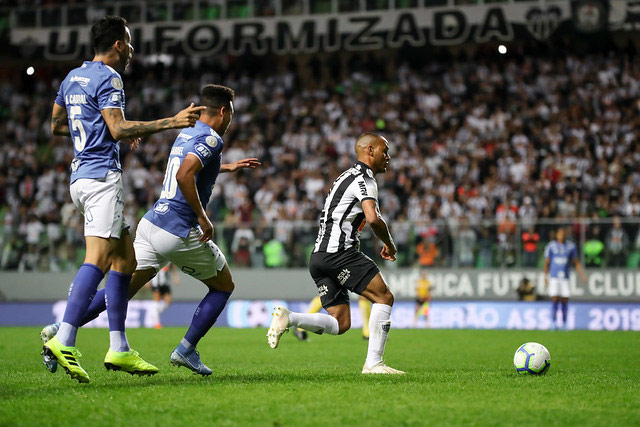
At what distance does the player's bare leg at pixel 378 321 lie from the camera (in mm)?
7531

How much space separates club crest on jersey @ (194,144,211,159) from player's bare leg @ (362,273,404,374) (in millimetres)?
1874

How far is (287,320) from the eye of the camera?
711 cm

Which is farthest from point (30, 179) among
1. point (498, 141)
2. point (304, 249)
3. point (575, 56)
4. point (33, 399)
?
point (33, 399)

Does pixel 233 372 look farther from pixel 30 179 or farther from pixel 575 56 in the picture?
pixel 575 56

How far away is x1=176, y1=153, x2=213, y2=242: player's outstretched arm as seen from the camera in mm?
6574

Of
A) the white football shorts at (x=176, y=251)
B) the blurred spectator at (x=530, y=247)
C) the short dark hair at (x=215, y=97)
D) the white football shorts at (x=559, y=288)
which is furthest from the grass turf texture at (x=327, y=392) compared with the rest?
the blurred spectator at (x=530, y=247)

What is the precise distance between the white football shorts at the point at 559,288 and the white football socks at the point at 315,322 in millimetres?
12110

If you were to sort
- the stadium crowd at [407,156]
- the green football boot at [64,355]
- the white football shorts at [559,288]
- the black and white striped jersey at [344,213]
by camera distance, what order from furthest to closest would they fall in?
1. the stadium crowd at [407,156]
2. the white football shorts at [559,288]
3. the black and white striped jersey at [344,213]
4. the green football boot at [64,355]

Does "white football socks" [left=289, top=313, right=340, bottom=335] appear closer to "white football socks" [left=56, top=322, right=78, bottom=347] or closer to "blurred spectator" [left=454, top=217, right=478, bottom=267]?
"white football socks" [left=56, top=322, right=78, bottom=347]

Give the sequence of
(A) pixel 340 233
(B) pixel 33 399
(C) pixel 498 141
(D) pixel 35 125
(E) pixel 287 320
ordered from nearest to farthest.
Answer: (B) pixel 33 399
(E) pixel 287 320
(A) pixel 340 233
(C) pixel 498 141
(D) pixel 35 125

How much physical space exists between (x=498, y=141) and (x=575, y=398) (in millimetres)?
20692

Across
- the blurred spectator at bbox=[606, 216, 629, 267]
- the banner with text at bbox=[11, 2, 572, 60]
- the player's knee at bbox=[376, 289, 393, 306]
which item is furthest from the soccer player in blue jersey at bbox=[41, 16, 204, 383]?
the banner with text at bbox=[11, 2, 572, 60]

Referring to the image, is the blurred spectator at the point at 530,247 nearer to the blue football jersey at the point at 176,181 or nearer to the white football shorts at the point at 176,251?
the white football shorts at the point at 176,251

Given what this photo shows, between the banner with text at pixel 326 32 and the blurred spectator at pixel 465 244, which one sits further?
the banner with text at pixel 326 32
